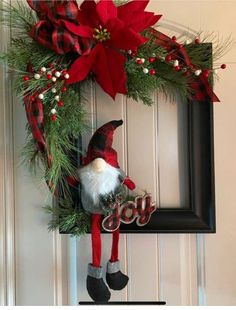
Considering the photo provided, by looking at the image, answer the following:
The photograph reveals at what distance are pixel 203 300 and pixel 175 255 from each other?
0.14 metres

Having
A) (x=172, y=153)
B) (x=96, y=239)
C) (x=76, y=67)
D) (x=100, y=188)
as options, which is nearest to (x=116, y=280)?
(x=96, y=239)

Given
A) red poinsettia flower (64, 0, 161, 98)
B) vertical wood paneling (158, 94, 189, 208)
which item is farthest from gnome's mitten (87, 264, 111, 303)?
red poinsettia flower (64, 0, 161, 98)

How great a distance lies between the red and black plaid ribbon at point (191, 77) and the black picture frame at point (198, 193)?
0.9 inches

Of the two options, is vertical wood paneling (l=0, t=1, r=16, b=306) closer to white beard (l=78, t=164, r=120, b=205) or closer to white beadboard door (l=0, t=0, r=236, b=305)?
white beadboard door (l=0, t=0, r=236, b=305)

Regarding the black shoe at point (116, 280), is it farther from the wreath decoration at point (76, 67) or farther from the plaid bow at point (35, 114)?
the plaid bow at point (35, 114)

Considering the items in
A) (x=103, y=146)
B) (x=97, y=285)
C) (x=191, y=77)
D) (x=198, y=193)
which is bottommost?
(x=97, y=285)

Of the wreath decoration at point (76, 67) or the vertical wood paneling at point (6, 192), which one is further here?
the vertical wood paneling at point (6, 192)

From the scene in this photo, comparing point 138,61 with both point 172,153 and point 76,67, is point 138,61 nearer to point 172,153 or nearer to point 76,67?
point 76,67

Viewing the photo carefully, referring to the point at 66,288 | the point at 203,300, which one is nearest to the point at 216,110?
the point at 203,300

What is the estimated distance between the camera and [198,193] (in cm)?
84

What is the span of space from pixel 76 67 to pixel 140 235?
0.45 metres

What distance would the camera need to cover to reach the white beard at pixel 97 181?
77 cm

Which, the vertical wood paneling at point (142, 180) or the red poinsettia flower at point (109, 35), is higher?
the red poinsettia flower at point (109, 35)

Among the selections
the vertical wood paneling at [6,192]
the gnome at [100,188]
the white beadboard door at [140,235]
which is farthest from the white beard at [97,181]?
the vertical wood paneling at [6,192]
